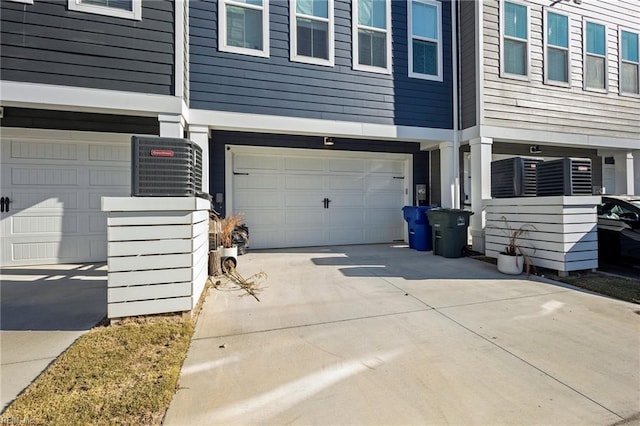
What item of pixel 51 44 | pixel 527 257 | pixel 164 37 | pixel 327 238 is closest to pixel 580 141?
pixel 527 257

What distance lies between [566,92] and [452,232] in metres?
4.33

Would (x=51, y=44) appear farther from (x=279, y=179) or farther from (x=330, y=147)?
(x=330, y=147)

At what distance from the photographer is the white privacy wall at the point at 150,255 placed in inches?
109

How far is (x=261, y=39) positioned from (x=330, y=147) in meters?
2.61

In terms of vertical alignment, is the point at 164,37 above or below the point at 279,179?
above

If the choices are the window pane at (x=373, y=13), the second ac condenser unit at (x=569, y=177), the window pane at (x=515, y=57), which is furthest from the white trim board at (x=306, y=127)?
the second ac condenser unit at (x=569, y=177)

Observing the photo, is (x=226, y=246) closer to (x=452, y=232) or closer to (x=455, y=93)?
(x=452, y=232)

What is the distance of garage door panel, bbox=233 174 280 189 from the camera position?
6.72 metres

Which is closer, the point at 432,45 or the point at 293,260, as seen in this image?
the point at 293,260

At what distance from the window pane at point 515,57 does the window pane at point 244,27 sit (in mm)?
5031

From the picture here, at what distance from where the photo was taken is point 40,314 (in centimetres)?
309

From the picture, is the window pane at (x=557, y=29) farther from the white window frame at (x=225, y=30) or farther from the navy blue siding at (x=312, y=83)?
the white window frame at (x=225, y=30)

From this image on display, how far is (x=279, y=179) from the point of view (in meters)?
6.98

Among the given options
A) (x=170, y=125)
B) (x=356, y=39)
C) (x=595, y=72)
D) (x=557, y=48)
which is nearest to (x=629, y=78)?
(x=595, y=72)
